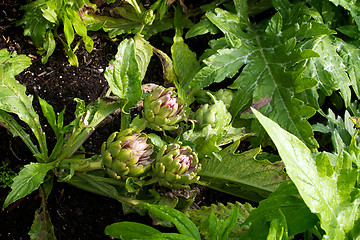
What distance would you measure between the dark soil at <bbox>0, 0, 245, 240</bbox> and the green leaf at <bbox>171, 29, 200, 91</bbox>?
13 centimetres

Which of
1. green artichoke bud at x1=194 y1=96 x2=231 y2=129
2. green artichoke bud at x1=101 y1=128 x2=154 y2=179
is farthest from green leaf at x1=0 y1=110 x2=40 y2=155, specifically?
green artichoke bud at x1=194 y1=96 x2=231 y2=129

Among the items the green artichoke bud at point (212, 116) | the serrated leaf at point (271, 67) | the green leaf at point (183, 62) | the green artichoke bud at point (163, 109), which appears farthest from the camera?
the green leaf at point (183, 62)

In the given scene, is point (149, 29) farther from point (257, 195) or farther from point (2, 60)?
point (257, 195)

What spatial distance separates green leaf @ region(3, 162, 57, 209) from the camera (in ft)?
3.78

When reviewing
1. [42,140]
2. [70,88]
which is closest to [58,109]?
[70,88]

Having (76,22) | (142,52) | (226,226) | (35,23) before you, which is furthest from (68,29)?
(226,226)

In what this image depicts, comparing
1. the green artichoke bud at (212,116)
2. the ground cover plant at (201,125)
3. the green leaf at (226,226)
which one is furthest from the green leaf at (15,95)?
the green leaf at (226,226)

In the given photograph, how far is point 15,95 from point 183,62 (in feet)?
2.29

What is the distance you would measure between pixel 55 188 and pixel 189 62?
73 centimetres

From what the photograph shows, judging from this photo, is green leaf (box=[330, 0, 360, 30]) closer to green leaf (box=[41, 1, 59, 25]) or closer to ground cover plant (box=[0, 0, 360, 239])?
ground cover plant (box=[0, 0, 360, 239])

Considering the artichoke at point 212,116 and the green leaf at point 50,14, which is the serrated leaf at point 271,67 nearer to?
the artichoke at point 212,116

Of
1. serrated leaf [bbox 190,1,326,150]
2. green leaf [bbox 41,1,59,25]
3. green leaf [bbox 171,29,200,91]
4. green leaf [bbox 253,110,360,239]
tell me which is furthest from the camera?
green leaf [bbox 171,29,200,91]

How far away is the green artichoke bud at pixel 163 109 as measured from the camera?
1257 mm

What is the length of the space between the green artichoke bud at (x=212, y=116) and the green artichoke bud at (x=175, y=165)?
185 mm
